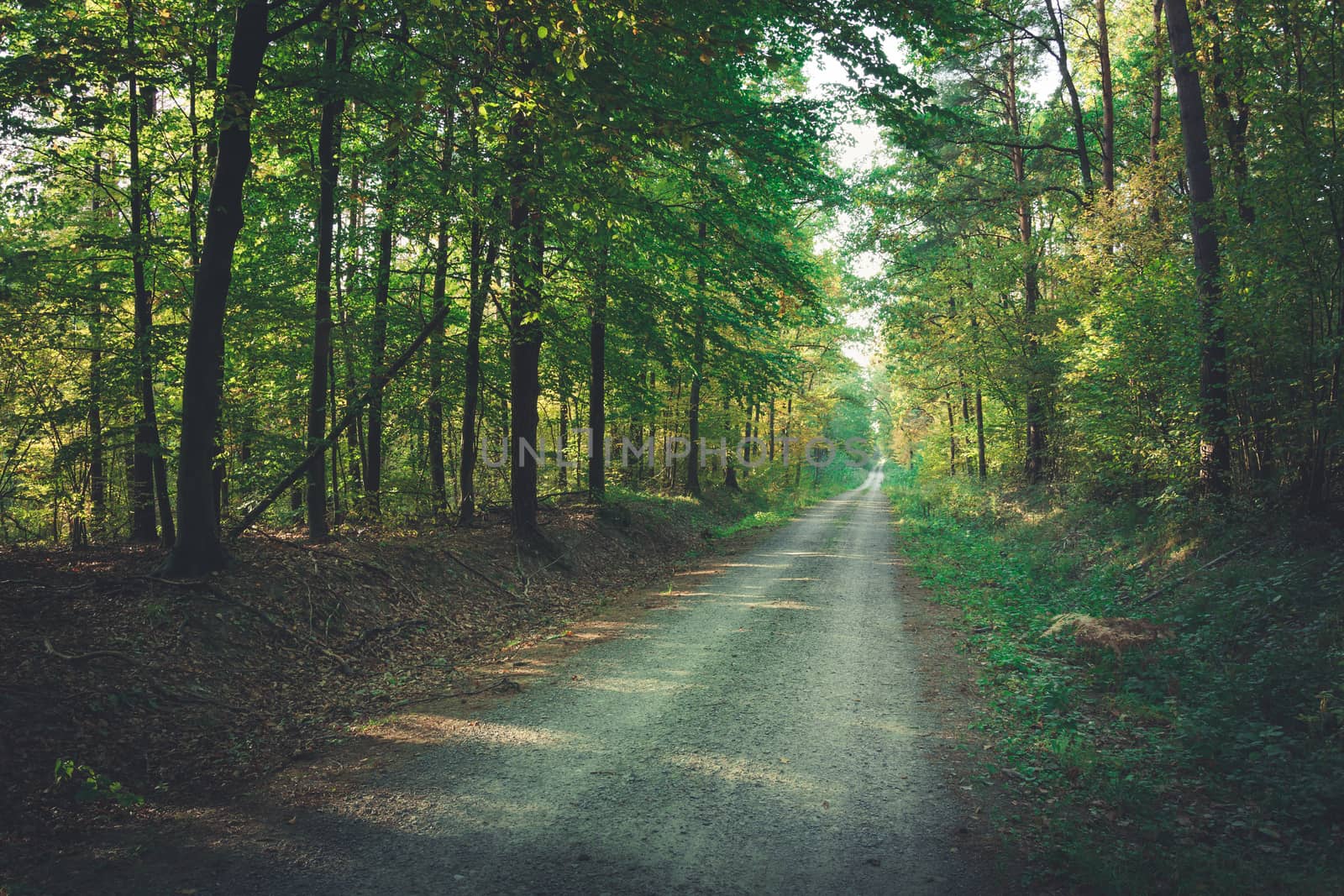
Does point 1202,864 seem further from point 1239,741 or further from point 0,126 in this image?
point 0,126

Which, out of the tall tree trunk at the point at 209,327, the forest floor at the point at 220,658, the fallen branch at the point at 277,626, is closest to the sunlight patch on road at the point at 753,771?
the forest floor at the point at 220,658

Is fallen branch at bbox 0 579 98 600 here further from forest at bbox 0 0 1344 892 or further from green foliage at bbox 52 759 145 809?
green foliage at bbox 52 759 145 809

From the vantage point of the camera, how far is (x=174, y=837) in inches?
159

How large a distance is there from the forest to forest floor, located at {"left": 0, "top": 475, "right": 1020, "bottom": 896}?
687mm

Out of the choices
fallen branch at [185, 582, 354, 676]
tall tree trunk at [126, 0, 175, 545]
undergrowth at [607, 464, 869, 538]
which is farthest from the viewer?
undergrowth at [607, 464, 869, 538]

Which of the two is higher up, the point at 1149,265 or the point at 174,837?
the point at 1149,265

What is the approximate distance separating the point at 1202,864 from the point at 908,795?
1.58 metres

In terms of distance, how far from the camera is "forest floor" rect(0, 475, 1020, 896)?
3648 millimetres

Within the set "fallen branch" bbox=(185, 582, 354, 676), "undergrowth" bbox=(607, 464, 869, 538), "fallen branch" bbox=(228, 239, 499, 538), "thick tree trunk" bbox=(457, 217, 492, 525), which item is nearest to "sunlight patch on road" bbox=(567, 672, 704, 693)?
"fallen branch" bbox=(185, 582, 354, 676)

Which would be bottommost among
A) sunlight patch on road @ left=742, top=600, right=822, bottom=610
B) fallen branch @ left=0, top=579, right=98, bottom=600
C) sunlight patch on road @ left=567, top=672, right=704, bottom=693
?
sunlight patch on road @ left=742, top=600, right=822, bottom=610

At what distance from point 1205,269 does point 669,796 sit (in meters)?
11.0

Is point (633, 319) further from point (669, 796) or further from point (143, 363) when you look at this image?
point (669, 796)

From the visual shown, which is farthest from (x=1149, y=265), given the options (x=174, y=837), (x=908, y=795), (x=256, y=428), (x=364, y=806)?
(x=256, y=428)

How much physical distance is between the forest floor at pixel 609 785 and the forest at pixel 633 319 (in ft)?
2.25
